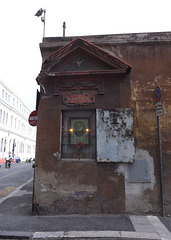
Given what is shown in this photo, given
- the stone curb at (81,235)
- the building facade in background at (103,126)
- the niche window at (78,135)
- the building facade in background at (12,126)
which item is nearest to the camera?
the stone curb at (81,235)

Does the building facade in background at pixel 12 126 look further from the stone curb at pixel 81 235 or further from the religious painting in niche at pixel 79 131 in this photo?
the stone curb at pixel 81 235

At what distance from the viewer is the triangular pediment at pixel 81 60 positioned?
6.08m

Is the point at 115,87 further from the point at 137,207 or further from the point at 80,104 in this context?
the point at 137,207

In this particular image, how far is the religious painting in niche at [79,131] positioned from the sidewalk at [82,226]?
2.24 m

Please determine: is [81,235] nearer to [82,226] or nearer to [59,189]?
[82,226]

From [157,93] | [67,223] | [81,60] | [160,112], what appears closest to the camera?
[67,223]

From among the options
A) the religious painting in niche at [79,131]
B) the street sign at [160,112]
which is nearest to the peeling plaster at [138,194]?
the street sign at [160,112]

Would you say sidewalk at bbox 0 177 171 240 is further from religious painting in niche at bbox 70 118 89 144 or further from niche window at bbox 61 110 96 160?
religious painting in niche at bbox 70 118 89 144

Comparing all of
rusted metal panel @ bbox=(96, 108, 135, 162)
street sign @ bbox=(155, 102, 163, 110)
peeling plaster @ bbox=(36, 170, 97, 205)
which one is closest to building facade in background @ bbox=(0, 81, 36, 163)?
peeling plaster @ bbox=(36, 170, 97, 205)

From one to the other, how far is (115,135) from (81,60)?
2.80 m

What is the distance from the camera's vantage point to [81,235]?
13.5 feet

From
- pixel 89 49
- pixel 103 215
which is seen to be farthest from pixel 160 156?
pixel 89 49

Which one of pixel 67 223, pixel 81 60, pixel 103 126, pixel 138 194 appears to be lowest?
pixel 67 223

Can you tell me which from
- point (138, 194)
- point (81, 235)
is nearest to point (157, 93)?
point (138, 194)
